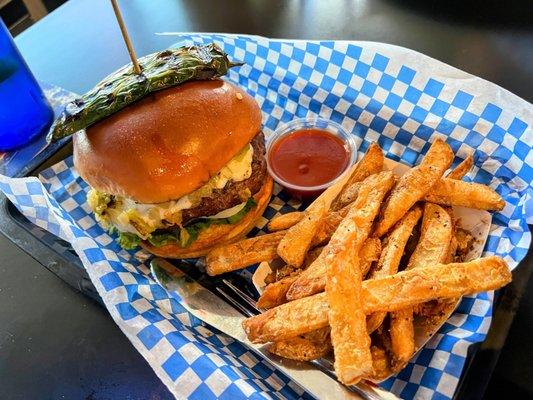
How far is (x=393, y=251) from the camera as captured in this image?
1717 millimetres

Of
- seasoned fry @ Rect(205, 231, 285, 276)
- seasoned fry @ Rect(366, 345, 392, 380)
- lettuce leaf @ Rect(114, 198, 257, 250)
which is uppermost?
seasoned fry @ Rect(366, 345, 392, 380)

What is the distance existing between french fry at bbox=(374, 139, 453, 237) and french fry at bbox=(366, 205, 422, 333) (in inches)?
1.8

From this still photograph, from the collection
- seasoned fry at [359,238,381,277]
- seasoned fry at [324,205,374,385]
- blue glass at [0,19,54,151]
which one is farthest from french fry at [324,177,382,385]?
blue glass at [0,19,54,151]

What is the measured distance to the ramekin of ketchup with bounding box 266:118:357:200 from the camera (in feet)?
8.20

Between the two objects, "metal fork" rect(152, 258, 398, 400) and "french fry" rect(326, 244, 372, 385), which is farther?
"metal fork" rect(152, 258, 398, 400)

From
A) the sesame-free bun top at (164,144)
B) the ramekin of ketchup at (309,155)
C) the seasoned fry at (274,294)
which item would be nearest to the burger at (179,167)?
the sesame-free bun top at (164,144)

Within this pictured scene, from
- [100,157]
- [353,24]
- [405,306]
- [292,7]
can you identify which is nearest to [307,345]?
[405,306]

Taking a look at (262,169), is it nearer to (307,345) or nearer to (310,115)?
(310,115)

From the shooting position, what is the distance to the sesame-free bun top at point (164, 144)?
2.06 meters

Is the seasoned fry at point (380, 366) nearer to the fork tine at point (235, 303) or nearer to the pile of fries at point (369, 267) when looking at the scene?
the pile of fries at point (369, 267)

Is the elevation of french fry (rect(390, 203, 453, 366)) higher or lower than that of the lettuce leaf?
higher

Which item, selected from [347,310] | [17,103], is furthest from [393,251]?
[17,103]

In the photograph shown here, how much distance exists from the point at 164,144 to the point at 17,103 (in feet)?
4.86

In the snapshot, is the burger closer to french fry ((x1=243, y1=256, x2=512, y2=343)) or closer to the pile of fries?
the pile of fries
